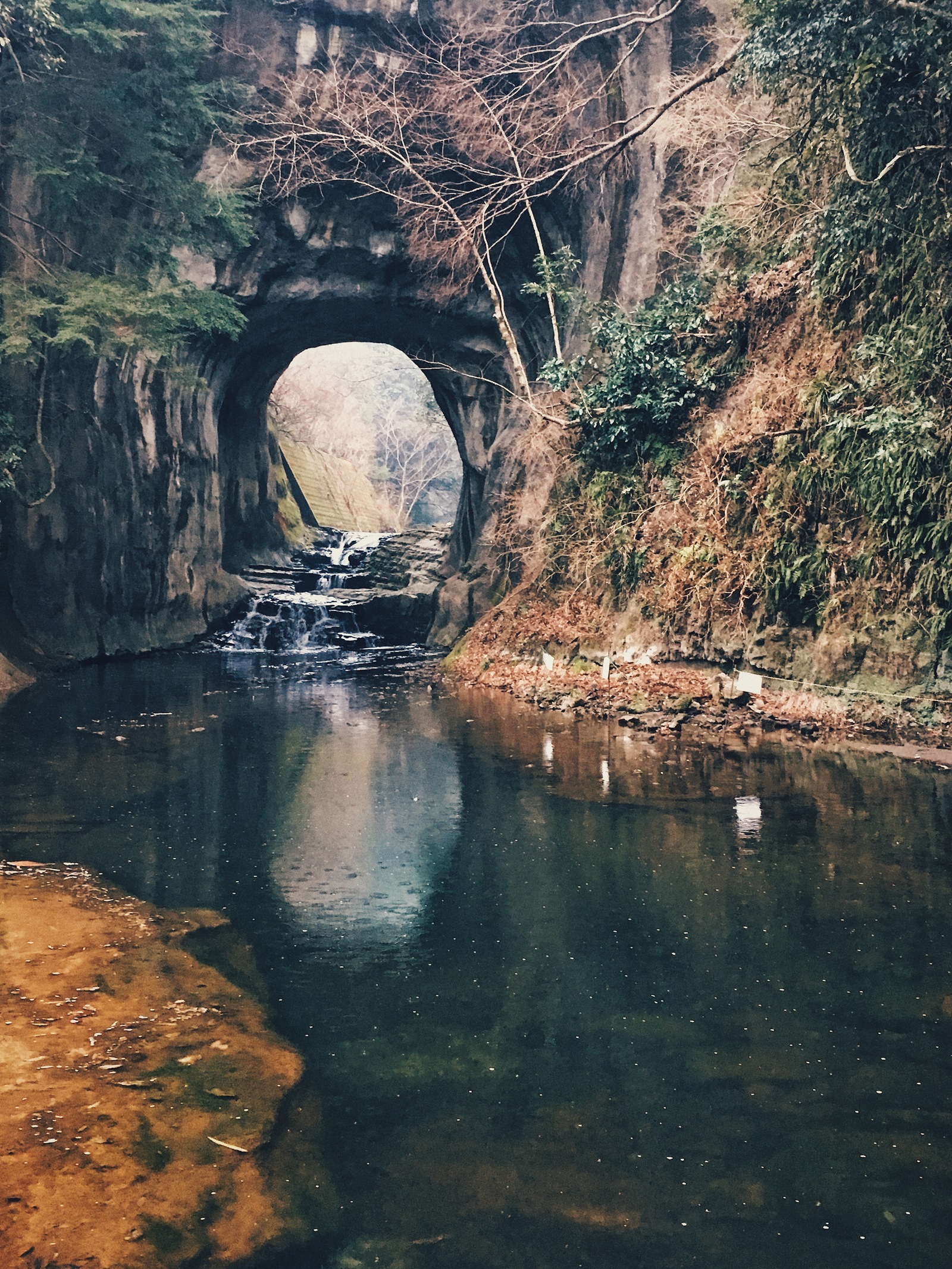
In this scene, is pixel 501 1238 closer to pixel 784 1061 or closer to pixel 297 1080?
pixel 297 1080

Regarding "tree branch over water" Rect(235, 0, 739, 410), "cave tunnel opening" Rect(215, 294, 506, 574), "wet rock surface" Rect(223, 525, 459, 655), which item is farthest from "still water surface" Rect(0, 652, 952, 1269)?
"cave tunnel opening" Rect(215, 294, 506, 574)

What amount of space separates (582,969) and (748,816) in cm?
295

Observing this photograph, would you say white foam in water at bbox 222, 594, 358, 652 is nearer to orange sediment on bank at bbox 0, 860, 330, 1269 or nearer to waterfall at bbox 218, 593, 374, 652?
waterfall at bbox 218, 593, 374, 652

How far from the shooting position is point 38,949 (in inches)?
203

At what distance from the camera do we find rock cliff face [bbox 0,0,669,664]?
1692 centimetres

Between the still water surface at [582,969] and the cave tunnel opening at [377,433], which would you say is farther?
the cave tunnel opening at [377,433]

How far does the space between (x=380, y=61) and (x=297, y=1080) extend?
19606 mm

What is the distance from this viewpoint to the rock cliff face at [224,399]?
1692cm

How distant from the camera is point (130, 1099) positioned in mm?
3801

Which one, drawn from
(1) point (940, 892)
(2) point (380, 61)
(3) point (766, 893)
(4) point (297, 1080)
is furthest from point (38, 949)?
(2) point (380, 61)

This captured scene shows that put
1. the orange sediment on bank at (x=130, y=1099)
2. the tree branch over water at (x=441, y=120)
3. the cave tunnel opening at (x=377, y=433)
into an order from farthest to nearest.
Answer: the cave tunnel opening at (x=377, y=433)
the tree branch over water at (x=441, y=120)
the orange sediment on bank at (x=130, y=1099)

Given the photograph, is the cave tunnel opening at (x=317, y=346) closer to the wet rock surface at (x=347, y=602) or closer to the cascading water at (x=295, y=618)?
the wet rock surface at (x=347, y=602)

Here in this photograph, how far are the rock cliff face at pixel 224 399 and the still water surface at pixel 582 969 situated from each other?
775 cm

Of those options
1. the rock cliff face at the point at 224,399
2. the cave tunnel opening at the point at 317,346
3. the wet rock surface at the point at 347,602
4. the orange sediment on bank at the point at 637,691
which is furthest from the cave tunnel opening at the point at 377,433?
the orange sediment on bank at the point at 637,691
